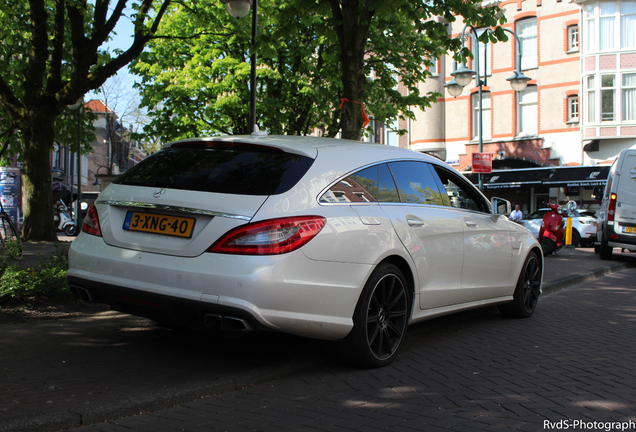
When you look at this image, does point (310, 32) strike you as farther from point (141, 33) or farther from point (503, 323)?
point (503, 323)

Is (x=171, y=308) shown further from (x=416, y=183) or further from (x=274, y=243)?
(x=416, y=183)

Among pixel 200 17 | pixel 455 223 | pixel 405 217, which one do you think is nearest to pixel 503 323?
pixel 455 223

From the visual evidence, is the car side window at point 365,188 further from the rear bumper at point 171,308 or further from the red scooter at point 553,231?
the red scooter at point 553,231

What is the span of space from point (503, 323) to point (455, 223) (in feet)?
5.76

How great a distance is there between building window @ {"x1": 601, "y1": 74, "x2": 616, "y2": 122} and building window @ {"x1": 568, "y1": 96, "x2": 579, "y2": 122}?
181 cm

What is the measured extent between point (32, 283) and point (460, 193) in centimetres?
436

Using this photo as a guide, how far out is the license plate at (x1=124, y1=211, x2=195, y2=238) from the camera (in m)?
3.98

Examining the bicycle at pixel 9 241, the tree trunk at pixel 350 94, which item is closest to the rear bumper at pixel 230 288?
the bicycle at pixel 9 241

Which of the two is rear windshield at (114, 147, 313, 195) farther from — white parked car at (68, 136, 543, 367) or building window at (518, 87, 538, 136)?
building window at (518, 87, 538, 136)

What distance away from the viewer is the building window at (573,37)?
33.2 m

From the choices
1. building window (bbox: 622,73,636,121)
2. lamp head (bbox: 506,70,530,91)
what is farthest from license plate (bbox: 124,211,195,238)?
building window (bbox: 622,73,636,121)

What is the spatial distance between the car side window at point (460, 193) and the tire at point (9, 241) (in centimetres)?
527

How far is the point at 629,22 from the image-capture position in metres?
30.6

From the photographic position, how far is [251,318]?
147 inches
